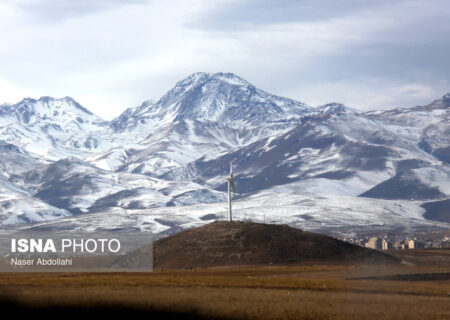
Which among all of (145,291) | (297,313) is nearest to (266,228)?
(145,291)

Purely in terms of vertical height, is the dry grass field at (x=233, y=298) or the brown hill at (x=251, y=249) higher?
the brown hill at (x=251, y=249)

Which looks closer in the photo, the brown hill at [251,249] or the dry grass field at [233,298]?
the dry grass field at [233,298]

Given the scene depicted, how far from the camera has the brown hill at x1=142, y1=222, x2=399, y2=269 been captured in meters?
182

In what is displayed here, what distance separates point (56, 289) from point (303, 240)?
338 ft

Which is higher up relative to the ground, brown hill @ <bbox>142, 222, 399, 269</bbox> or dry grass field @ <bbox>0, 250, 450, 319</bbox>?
brown hill @ <bbox>142, 222, 399, 269</bbox>

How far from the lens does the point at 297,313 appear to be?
77938 mm

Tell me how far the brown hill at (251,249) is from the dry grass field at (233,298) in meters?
56.5

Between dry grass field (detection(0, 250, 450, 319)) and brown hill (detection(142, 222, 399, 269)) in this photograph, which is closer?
dry grass field (detection(0, 250, 450, 319))

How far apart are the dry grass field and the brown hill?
5653 cm

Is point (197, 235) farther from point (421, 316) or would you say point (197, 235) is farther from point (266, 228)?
point (421, 316)

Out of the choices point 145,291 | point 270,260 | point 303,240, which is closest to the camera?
point 145,291

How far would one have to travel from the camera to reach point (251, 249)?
18525cm

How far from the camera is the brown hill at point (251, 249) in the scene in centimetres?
18238

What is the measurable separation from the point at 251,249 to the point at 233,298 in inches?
3744
